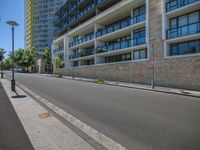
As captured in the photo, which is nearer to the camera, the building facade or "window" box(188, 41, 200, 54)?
"window" box(188, 41, 200, 54)

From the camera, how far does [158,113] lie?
25.1ft

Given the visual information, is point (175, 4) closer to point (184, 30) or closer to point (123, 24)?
point (184, 30)

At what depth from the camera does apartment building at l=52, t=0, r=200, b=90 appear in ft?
60.3

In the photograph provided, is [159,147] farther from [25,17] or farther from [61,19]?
[25,17]

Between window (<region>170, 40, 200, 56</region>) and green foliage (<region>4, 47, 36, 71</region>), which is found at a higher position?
green foliage (<region>4, 47, 36, 71</region>)

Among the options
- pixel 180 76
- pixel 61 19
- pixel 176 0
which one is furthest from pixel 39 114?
pixel 61 19

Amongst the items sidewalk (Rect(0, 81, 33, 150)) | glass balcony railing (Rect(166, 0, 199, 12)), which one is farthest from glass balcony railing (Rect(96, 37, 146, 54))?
sidewalk (Rect(0, 81, 33, 150))

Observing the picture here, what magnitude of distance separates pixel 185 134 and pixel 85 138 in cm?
288

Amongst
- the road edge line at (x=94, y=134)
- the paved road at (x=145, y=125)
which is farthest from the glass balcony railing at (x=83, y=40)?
the road edge line at (x=94, y=134)

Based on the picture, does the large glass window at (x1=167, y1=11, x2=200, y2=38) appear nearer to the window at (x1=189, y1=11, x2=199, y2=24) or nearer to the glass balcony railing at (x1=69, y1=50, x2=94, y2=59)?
the window at (x1=189, y1=11, x2=199, y2=24)

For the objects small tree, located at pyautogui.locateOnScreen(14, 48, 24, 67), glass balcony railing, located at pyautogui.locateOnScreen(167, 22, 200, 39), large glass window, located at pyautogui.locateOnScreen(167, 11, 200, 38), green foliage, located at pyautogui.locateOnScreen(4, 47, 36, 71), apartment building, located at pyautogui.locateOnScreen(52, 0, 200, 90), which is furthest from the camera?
small tree, located at pyautogui.locateOnScreen(14, 48, 24, 67)

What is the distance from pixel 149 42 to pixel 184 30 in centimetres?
410

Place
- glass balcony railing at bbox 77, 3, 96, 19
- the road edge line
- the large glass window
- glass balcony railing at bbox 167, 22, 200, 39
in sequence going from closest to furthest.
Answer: the road edge line < glass balcony railing at bbox 167, 22, 200, 39 < the large glass window < glass balcony railing at bbox 77, 3, 96, 19

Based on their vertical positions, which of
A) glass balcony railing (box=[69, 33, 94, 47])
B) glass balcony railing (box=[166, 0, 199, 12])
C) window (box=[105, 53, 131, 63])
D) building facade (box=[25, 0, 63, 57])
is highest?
building facade (box=[25, 0, 63, 57])
